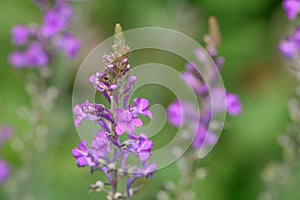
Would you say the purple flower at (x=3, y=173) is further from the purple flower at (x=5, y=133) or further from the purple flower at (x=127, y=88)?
the purple flower at (x=127, y=88)

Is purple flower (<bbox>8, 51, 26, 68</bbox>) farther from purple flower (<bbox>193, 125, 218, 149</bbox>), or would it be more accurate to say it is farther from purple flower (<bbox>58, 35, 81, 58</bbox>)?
purple flower (<bbox>193, 125, 218, 149</bbox>)

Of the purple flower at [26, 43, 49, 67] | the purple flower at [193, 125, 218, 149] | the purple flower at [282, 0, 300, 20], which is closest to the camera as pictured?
the purple flower at [193, 125, 218, 149]

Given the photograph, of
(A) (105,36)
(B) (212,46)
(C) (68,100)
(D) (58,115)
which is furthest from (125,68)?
(A) (105,36)

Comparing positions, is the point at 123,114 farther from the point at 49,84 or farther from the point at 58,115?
the point at 49,84

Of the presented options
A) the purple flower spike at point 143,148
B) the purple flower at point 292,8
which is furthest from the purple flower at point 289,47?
the purple flower spike at point 143,148

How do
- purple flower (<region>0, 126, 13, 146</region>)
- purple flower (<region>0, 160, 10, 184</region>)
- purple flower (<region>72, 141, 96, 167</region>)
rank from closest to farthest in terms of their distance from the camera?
purple flower (<region>72, 141, 96, 167</region>) → purple flower (<region>0, 126, 13, 146</region>) → purple flower (<region>0, 160, 10, 184</region>)

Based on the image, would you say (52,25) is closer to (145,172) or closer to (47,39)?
(47,39)

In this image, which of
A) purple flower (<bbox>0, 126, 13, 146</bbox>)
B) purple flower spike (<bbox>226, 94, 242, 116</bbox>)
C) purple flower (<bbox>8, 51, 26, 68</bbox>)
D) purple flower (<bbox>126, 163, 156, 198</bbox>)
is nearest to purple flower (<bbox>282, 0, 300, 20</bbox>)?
purple flower spike (<bbox>226, 94, 242, 116</bbox>)

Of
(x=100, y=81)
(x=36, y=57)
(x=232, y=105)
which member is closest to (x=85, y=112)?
(x=100, y=81)
